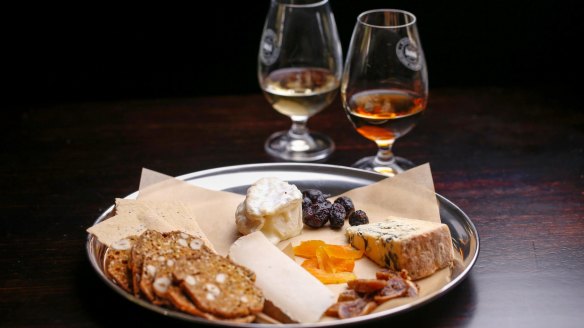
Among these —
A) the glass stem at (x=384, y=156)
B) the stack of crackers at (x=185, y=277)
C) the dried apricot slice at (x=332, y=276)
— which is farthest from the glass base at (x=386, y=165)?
the stack of crackers at (x=185, y=277)

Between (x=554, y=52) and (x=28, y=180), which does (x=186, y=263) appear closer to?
(x=28, y=180)

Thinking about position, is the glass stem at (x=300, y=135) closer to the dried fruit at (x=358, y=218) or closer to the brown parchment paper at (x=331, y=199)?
the brown parchment paper at (x=331, y=199)

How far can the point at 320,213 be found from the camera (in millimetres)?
1551

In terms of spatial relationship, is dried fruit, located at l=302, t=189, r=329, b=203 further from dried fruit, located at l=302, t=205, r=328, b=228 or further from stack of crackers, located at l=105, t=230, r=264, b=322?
stack of crackers, located at l=105, t=230, r=264, b=322

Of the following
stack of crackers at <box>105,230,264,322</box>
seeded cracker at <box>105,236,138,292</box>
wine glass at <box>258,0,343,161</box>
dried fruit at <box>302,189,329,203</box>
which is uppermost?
wine glass at <box>258,0,343,161</box>

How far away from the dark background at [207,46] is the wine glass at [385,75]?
2.28 feet

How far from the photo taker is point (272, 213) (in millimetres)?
1490

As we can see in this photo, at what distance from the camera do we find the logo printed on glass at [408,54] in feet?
5.69

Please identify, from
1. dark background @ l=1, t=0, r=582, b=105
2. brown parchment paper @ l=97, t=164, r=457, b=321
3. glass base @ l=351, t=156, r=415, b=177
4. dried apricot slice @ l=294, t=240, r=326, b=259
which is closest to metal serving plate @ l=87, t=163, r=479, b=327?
brown parchment paper @ l=97, t=164, r=457, b=321

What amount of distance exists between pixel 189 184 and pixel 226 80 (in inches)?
38.2

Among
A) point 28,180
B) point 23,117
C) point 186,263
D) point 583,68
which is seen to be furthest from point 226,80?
point 186,263

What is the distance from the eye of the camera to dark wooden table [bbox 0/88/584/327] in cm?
136

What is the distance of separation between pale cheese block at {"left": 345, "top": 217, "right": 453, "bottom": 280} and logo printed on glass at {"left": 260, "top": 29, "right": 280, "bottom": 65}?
2.07 ft

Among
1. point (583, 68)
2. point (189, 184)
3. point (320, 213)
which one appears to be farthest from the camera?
point (583, 68)
